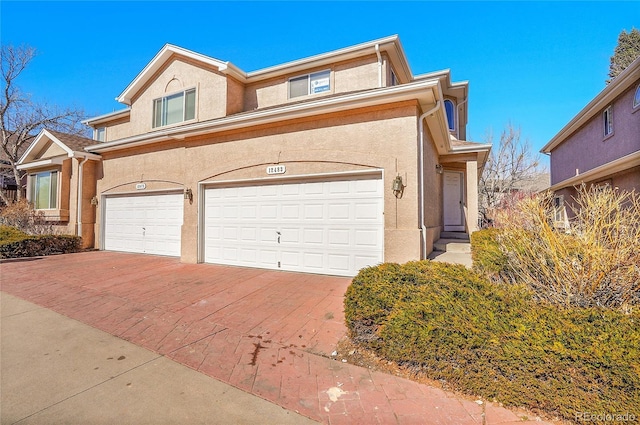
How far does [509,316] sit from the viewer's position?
2.76 m

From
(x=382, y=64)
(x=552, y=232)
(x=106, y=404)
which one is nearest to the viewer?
(x=106, y=404)

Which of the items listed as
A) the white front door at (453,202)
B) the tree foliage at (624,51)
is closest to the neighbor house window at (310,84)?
the white front door at (453,202)

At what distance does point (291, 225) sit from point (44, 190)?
1400 cm

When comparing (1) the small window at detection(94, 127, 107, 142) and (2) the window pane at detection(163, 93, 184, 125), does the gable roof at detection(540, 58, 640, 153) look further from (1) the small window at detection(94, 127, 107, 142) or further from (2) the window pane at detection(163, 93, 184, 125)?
(1) the small window at detection(94, 127, 107, 142)

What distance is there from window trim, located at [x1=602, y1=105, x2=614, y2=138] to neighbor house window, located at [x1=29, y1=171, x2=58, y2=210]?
24.8m

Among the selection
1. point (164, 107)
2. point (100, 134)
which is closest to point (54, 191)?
point (100, 134)

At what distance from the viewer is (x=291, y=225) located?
7.96 m

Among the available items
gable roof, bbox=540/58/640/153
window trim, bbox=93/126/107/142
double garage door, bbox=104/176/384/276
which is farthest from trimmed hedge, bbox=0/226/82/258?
gable roof, bbox=540/58/640/153

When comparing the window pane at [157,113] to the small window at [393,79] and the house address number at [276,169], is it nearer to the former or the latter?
the house address number at [276,169]

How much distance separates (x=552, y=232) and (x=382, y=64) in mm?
8204

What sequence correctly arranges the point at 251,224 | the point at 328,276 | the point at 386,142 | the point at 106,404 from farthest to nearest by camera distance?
the point at 251,224
the point at 328,276
the point at 386,142
the point at 106,404

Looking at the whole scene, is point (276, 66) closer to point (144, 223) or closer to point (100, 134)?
point (144, 223)

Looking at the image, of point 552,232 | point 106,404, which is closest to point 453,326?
point 552,232

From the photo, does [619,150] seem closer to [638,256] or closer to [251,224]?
[638,256]
